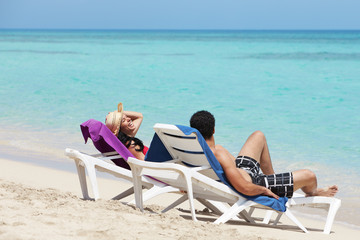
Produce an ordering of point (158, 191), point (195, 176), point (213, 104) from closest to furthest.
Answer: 1. point (195, 176)
2. point (158, 191)
3. point (213, 104)

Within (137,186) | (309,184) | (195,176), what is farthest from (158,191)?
(309,184)

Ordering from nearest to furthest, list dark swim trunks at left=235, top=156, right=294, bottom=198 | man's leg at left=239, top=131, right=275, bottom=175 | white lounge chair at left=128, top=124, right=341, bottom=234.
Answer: white lounge chair at left=128, top=124, right=341, bottom=234, dark swim trunks at left=235, top=156, right=294, bottom=198, man's leg at left=239, top=131, right=275, bottom=175

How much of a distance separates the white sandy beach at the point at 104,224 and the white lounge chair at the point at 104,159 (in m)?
0.26

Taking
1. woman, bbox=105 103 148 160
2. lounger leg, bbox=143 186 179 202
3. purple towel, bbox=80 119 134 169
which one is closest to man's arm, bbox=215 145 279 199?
lounger leg, bbox=143 186 179 202

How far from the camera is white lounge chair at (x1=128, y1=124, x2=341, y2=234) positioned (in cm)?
402

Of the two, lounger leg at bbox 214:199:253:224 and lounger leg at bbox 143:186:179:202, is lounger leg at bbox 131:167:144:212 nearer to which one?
lounger leg at bbox 143:186:179:202

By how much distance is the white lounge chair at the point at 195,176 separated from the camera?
4.02 m

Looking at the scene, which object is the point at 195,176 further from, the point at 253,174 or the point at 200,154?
the point at 253,174

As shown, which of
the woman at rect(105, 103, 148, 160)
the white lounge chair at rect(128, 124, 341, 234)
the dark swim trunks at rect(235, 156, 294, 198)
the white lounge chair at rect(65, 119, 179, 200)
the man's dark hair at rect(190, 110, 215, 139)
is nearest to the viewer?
the white lounge chair at rect(128, 124, 341, 234)

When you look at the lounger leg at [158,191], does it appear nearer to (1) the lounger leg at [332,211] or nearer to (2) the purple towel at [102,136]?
(2) the purple towel at [102,136]

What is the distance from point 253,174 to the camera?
173 inches

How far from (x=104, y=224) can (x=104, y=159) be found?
4.04ft

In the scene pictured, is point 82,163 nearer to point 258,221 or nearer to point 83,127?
point 83,127

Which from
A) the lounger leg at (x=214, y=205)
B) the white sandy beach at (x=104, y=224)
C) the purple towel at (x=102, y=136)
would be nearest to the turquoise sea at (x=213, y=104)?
the white sandy beach at (x=104, y=224)
